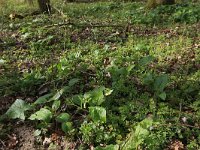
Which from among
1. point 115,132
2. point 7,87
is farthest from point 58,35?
point 115,132

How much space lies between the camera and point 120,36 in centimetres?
884

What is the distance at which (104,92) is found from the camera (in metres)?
5.18

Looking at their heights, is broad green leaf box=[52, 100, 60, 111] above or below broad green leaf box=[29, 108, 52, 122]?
above

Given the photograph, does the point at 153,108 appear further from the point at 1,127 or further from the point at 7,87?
the point at 7,87

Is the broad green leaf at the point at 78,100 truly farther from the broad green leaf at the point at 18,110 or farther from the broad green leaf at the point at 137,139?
the broad green leaf at the point at 137,139

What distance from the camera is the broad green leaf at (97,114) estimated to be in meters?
4.54

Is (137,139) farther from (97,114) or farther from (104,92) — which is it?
(104,92)

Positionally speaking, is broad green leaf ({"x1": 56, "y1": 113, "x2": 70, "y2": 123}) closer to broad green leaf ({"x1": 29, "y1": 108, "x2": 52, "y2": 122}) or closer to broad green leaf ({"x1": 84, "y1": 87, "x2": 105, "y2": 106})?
broad green leaf ({"x1": 29, "y1": 108, "x2": 52, "y2": 122})

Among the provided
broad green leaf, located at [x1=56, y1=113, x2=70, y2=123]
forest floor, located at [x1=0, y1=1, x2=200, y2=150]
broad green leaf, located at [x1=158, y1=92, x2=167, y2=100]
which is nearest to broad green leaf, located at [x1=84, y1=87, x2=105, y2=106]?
forest floor, located at [x1=0, y1=1, x2=200, y2=150]

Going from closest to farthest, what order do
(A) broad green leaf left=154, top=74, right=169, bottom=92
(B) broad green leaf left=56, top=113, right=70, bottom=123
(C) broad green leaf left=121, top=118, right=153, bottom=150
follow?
(C) broad green leaf left=121, top=118, right=153, bottom=150
(B) broad green leaf left=56, top=113, right=70, bottom=123
(A) broad green leaf left=154, top=74, right=169, bottom=92

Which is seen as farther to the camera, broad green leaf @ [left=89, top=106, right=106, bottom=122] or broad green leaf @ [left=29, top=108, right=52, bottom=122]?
broad green leaf @ [left=29, top=108, right=52, bottom=122]

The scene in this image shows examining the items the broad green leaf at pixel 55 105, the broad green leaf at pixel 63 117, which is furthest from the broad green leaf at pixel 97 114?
the broad green leaf at pixel 55 105

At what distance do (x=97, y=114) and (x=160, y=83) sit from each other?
1192 mm

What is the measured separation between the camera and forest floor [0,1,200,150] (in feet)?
14.6
